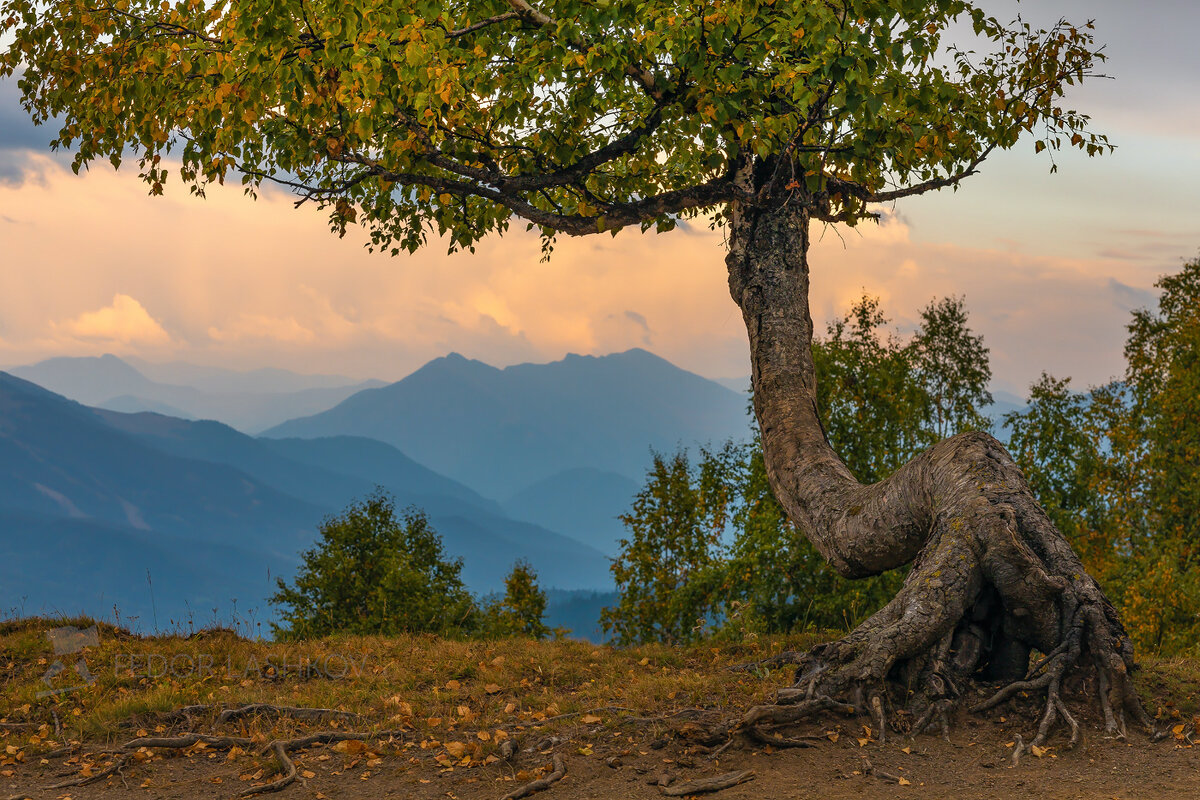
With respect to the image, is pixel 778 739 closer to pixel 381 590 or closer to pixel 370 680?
pixel 370 680

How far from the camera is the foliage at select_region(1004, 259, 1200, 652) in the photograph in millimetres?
25102

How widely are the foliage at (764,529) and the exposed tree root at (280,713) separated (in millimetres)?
8974

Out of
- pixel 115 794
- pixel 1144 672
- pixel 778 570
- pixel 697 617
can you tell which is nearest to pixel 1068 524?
pixel 697 617

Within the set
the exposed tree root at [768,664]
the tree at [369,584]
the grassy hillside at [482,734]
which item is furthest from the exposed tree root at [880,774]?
the tree at [369,584]

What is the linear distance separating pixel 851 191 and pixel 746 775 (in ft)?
32.6

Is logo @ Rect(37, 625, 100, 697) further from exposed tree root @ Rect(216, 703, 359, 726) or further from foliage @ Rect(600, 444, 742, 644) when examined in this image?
foliage @ Rect(600, 444, 742, 644)

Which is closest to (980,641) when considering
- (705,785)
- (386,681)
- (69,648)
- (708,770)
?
(708,770)

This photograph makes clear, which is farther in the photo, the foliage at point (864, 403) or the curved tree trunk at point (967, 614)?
the foliage at point (864, 403)

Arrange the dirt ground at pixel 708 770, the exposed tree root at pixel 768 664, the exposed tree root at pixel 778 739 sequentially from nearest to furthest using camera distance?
the dirt ground at pixel 708 770
the exposed tree root at pixel 778 739
the exposed tree root at pixel 768 664

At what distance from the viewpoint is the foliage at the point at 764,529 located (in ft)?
85.4

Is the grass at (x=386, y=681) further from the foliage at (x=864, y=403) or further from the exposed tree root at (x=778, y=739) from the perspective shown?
the foliage at (x=864, y=403)

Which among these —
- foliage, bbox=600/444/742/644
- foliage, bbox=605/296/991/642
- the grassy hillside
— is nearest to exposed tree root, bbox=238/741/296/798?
the grassy hillside

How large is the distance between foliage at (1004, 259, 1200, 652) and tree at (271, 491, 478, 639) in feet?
83.5

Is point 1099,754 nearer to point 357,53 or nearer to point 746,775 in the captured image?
point 746,775
